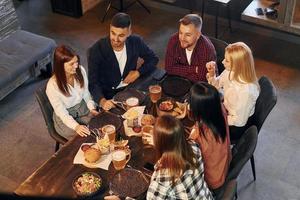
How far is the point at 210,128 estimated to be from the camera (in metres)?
2.29

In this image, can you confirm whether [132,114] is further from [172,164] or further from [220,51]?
[220,51]

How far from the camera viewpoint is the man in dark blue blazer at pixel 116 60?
119 inches

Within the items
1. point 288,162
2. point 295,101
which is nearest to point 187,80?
point 288,162

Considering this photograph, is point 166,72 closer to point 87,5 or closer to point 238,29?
point 238,29

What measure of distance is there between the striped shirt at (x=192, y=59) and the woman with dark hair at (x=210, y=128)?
0.81 meters

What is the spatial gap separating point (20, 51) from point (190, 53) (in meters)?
2.02

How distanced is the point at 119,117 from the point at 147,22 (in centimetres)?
292

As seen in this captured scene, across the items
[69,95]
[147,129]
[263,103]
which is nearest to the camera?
[147,129]

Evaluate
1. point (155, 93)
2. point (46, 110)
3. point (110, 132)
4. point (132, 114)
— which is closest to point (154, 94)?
point (155, 93)

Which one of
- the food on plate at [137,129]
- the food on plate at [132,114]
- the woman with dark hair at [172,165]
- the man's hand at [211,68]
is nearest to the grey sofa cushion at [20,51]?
the food on plate at [132,114]

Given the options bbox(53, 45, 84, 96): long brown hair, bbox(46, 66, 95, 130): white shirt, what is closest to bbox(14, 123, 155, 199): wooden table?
bbox(46, 66, 95, 130): white shirt

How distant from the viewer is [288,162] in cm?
347

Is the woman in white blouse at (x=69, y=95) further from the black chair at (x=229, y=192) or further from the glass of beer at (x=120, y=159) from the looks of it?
the black chair at (x=229, y=192)

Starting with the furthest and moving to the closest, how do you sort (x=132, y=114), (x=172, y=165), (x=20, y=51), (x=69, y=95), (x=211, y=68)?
(x=20, y=51) < (x=211, y=68) < (x=69, y=95) < (x=132, y=114) < (x=172, y=165)
